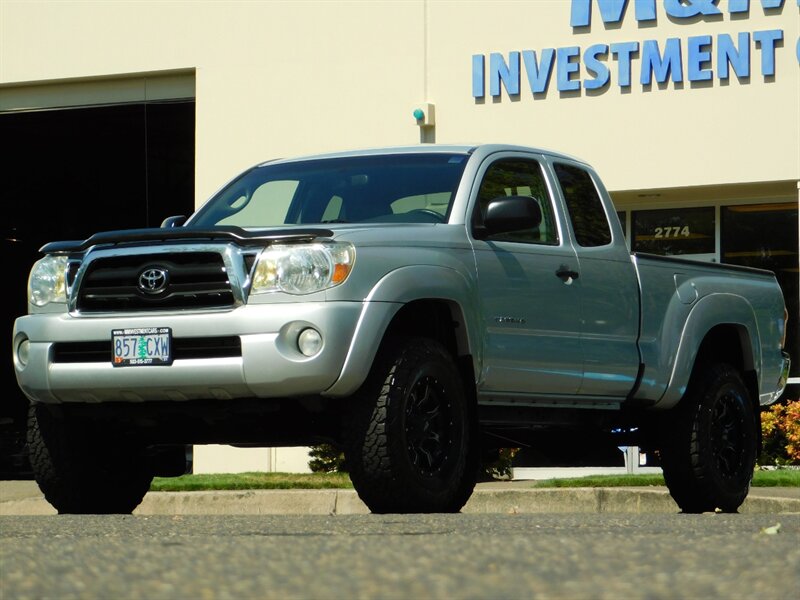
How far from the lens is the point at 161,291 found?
25.5ft

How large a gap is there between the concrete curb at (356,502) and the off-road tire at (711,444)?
1.94 m

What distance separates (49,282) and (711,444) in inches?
158

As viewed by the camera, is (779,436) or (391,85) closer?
(779,436)

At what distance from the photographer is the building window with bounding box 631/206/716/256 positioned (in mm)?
18406

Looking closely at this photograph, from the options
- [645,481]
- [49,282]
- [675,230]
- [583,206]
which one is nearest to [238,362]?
[49,282]

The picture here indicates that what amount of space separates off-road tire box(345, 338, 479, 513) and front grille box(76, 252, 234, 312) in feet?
2.66

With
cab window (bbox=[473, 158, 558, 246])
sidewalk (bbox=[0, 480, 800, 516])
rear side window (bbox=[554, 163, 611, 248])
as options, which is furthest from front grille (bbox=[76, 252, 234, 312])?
sidewalk (bbox=[0, 480, 800, 516])

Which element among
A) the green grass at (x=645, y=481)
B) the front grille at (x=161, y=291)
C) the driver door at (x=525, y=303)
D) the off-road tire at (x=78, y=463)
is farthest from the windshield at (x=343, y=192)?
the green grass at (x=645, y=481)

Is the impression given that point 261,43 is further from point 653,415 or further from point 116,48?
point 653,415

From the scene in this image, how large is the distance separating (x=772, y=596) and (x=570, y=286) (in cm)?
489

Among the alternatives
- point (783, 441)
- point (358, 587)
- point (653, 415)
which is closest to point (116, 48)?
point (783, 441)

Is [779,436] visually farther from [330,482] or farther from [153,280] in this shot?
[153,280]

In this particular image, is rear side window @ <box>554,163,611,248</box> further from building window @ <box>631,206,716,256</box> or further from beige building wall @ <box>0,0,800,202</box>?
building window @ <box>631,206,716,256</box>

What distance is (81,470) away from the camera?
8320 mm
